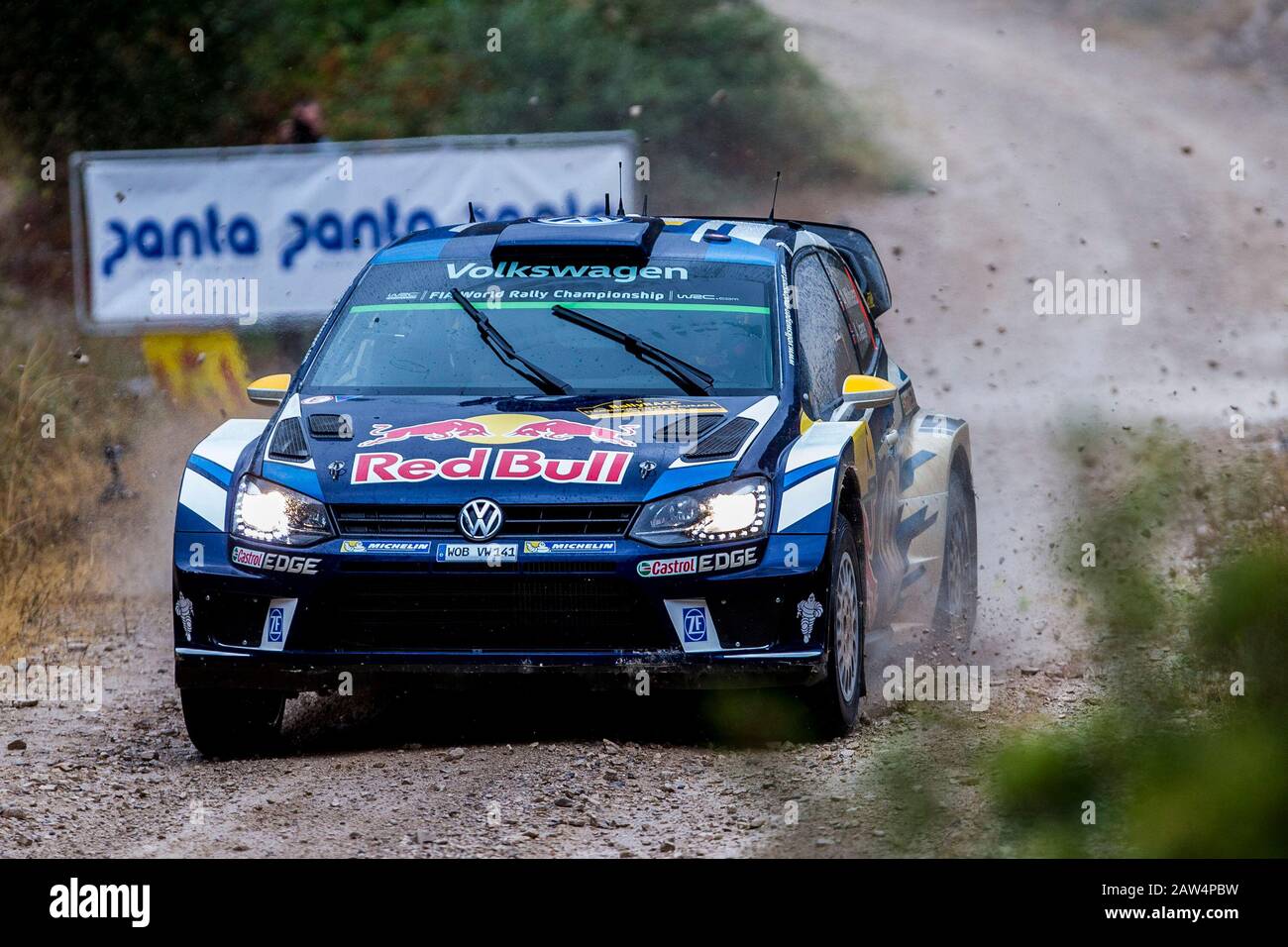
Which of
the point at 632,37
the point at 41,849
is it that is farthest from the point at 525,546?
the point at 632,37

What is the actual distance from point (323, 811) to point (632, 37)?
13378mm

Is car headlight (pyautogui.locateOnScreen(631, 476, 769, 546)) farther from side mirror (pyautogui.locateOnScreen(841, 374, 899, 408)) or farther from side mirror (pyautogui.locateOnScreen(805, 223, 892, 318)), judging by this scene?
side mirror (pyautogui.locateOnScreen(805, 223, 892, 318))

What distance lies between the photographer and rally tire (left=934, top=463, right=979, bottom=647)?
8.22 m

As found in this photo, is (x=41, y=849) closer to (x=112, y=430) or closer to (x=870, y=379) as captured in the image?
(x=870, y=379)

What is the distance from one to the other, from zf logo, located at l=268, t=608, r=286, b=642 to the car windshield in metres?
1.00

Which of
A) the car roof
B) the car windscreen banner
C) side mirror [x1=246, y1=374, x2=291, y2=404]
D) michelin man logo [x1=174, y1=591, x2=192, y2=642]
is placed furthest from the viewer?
the car windscreen banner

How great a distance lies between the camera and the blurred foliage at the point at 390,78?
17047mm

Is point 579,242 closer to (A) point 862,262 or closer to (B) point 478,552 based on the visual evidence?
(B) point 478,552

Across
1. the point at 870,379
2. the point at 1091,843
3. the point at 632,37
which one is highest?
the point at 632,37

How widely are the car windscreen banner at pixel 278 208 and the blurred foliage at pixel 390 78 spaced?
4.96 metres

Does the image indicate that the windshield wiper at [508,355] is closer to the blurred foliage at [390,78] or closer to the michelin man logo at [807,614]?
the michelin man logo at [807,614]

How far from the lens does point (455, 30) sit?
17.7 meters

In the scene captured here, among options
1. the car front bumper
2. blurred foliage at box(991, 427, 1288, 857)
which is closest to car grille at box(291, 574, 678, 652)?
the car front bumper
